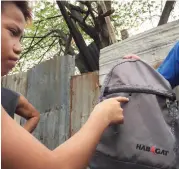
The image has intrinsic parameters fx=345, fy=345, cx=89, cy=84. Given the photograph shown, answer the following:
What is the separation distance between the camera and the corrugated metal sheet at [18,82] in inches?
168

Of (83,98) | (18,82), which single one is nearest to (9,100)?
(83,98)

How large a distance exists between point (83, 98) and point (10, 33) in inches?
89.0

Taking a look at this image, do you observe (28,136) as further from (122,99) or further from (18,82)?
(18,82)

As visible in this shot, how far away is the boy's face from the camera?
3.44ft

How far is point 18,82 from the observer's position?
4.42 meters

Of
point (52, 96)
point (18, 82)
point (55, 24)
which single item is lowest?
point (52, 96)

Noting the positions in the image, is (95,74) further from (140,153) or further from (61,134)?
(140,153)

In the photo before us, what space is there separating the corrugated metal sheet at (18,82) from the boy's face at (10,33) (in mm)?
3185

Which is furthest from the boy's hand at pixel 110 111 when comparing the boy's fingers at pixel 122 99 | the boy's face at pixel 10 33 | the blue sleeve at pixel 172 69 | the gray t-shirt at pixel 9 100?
the gray t-shirt at pixel 9 100

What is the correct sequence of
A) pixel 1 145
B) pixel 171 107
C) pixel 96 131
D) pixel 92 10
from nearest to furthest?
1. pixel 1 145
2. pixel 96 131
3. pixel 171 107
4. pixel 92 10

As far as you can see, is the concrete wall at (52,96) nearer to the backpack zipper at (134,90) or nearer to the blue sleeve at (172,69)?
the blue sleeve at (172,69)

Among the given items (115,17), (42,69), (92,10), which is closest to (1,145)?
(42,69)

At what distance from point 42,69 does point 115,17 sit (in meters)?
5.17

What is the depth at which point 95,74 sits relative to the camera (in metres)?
3.22
